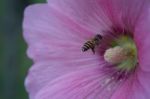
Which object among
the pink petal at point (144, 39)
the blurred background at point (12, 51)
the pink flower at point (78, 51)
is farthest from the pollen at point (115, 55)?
the blurred background at point (12, 51)

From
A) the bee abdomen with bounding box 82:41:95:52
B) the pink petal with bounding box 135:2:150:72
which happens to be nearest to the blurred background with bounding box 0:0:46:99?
the bee abdomen with bounding box 82:41:95:52

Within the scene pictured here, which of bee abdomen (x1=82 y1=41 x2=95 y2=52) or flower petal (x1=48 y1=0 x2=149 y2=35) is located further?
bee abdomen (x1=82 y1=41 x2=95 y2=52)

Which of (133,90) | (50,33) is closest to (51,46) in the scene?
→ (50,33)

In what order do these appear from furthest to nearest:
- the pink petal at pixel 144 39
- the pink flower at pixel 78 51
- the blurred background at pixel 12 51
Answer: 1. the blurred background at pixel 12 51
2. the pink flower at pixel 78 51
3. the pink petal at pixel 144 39

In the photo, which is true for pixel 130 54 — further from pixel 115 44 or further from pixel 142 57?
pixel 142 57

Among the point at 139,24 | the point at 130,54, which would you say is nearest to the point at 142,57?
the point at 139,24

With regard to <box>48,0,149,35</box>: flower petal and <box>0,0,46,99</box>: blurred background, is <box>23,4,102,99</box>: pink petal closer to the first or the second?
<box>48,0,149,35</box>: flower petal

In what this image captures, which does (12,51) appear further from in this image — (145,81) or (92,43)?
(145,81)

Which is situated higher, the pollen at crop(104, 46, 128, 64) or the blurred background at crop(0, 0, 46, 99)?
the blurred background at crop(0, 0, 46, 99)

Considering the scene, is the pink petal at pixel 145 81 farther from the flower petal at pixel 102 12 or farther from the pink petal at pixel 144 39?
the flower petal at pixel 102 12
